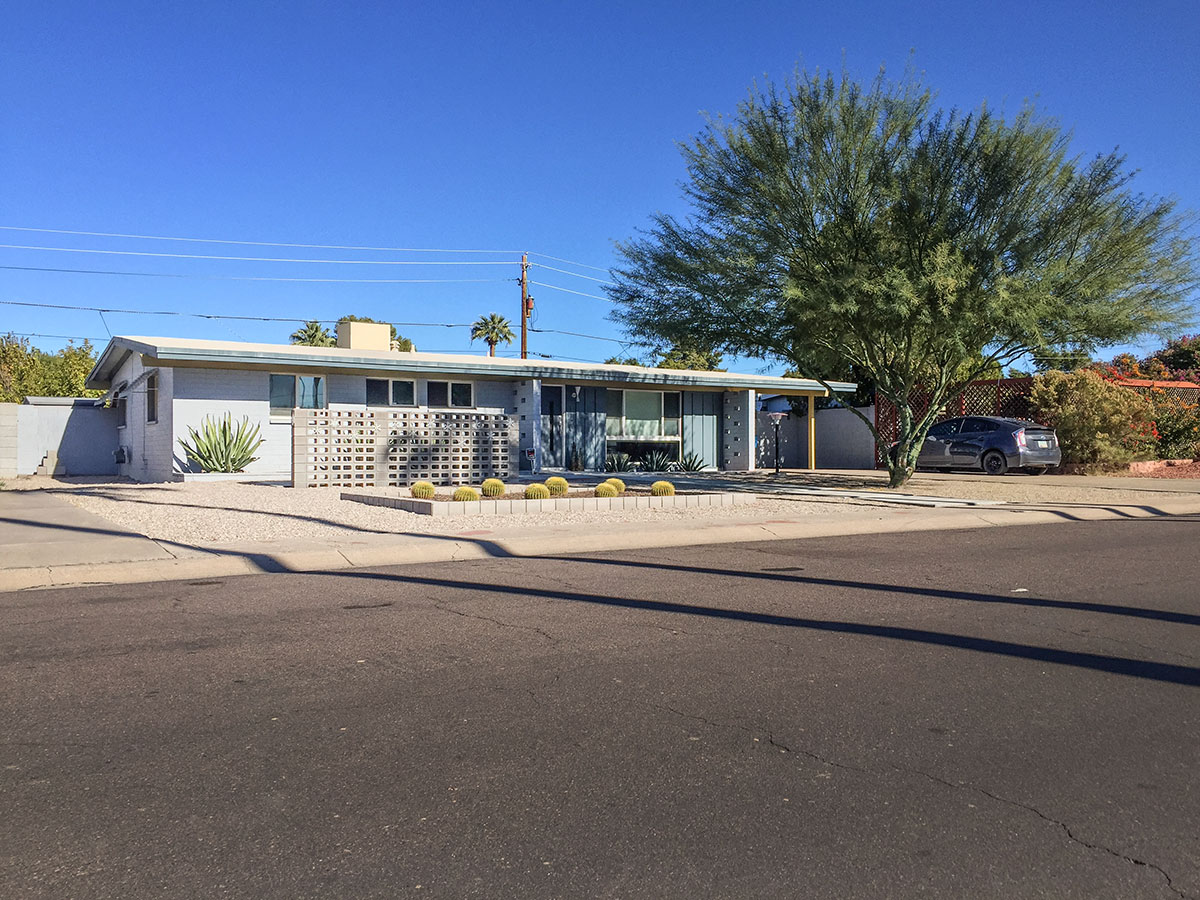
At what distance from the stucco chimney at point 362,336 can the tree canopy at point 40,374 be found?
70.4 feet

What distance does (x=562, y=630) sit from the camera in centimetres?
657

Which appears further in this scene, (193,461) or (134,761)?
(193,461)

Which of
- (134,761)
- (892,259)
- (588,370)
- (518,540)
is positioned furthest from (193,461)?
(134,761)

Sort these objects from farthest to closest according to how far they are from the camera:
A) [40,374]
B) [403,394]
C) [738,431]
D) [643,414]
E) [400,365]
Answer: [40,374], [738,431], [643,414], [403,394], [400,365]

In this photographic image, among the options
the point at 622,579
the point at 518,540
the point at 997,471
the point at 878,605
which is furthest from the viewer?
the point at 997,471

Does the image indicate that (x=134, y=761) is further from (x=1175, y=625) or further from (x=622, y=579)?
(x=1175, y=625)

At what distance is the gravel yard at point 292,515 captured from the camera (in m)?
→ 12.1

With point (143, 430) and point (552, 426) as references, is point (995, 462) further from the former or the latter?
point (143, 430)

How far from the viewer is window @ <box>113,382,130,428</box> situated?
27938 mm

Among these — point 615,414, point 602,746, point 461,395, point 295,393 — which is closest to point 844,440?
point 615,414

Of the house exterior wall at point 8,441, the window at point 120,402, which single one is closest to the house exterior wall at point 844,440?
the window at point 120,402

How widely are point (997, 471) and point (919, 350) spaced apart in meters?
6.96

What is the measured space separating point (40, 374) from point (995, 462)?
40.8 m

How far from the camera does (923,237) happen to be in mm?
16641
